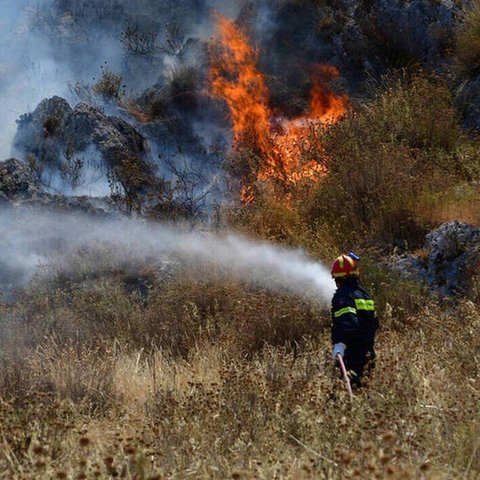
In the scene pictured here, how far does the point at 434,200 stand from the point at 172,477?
611cm

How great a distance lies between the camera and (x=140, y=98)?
54.7 ft

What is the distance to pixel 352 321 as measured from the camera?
5.21 metres

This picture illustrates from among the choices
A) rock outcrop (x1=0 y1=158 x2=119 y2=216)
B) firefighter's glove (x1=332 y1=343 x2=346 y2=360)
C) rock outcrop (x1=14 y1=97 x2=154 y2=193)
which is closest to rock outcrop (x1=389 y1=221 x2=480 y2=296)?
firefighter's glove (x1=332 y1=343 x2=346 y2=360)

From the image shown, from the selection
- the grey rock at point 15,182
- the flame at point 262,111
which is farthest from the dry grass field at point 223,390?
the flame at point 262,111

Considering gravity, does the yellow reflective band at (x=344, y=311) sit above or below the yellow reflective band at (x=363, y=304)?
below

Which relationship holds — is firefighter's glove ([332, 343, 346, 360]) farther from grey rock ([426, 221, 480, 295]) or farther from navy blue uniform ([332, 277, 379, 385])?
grey rock ([426, 221, 480, 295])

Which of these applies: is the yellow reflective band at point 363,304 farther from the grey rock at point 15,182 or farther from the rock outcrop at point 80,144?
the rock outcrop at point 80,144

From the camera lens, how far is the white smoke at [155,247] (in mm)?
8047

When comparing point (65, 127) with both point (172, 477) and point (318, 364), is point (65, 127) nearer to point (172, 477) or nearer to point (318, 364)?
point (318, 364)

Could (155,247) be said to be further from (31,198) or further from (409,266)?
(409,266)

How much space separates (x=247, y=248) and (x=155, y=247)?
4.70ft

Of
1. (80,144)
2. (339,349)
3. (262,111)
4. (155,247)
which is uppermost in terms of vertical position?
(262,111)

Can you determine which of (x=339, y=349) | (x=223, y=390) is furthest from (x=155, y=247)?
(x=223, y=390)

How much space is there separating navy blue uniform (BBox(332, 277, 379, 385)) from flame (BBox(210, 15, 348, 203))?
5243mm
